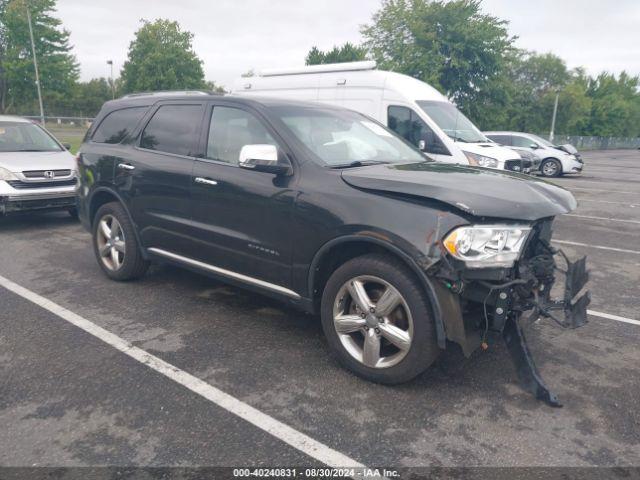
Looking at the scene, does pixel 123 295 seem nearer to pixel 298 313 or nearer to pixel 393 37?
pixel 298 313

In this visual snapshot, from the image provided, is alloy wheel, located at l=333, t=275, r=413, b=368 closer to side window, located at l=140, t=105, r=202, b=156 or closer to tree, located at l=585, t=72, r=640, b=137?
side window, located at l=140, t=105, r=202, b=156

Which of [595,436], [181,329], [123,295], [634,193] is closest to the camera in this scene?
[595,436]

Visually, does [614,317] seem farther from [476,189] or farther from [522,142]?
[522,142]

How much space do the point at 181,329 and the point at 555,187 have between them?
299 centimetres

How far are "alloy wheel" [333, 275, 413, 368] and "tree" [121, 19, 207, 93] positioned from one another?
48259 millimetres

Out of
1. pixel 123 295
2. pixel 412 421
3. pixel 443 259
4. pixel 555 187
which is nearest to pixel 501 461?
pixel 412 421

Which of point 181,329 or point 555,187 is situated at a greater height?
point 555,187

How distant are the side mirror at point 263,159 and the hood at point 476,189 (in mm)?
472

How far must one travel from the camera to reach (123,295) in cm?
487

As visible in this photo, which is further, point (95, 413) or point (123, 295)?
point (123, 295)

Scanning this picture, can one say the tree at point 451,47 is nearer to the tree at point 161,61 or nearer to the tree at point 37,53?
the tree at point 37,53

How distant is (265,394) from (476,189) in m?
1.79

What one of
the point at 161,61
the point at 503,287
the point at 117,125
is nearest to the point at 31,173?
the point at 117,125

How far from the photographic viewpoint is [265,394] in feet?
10.3
